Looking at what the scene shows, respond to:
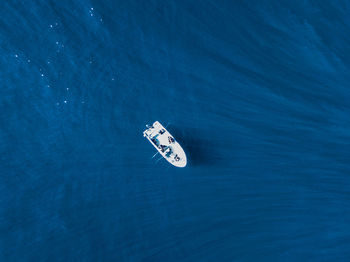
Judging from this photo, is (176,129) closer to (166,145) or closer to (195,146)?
(166,145)

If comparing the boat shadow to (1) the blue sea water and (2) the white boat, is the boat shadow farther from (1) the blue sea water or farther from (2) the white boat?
(2) the white boat

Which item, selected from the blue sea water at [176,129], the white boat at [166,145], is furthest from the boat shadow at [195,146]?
the white boat at [166,145]

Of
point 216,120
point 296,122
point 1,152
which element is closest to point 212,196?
point 216,120

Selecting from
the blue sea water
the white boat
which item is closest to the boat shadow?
the blue sea water

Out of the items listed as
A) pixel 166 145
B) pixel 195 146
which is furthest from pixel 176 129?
pixel 195 146

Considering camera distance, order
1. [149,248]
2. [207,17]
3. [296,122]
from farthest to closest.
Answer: [207,17] → [296,122] → [149,248]

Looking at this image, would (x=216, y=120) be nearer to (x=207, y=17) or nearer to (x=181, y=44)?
(x=181, y=44)

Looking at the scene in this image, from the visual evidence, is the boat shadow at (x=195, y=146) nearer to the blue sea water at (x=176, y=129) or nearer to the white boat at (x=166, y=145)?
the blue sea water at (x=176, y=129)
